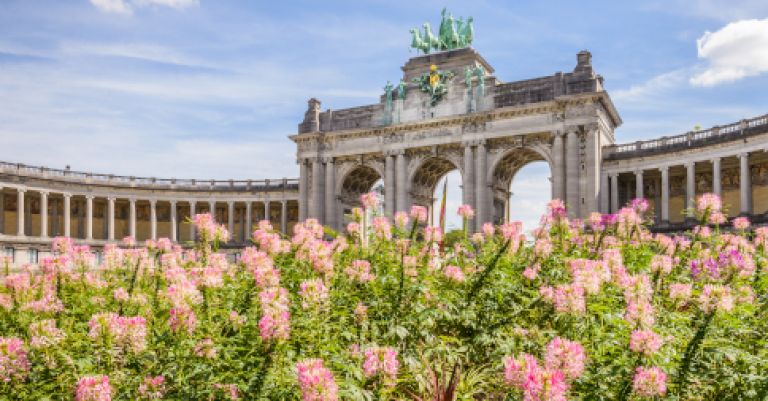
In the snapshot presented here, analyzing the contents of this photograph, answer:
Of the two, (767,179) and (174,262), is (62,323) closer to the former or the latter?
(174,262)

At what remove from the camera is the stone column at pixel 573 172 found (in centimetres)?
5375

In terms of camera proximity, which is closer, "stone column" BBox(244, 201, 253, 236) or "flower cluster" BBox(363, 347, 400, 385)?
"flower cluster" BBox(363, 347, 400, 385)

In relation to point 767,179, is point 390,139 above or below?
above

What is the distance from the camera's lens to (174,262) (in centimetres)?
977

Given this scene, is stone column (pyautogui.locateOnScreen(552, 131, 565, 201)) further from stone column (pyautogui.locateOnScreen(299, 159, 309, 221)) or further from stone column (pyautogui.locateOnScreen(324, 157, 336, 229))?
stone column (pyautogui.locateOnScreen(299, 159, 309, 221))

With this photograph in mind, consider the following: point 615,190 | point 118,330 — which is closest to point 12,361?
point 118,330

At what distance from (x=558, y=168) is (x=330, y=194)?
23.4 metres

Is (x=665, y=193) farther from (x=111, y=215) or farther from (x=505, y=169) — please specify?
(x=111, y=215)

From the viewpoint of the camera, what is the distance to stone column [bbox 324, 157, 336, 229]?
6675 centimetres

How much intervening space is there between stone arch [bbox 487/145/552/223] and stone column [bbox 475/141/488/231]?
1.88 feet

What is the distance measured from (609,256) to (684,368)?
2.56 meters

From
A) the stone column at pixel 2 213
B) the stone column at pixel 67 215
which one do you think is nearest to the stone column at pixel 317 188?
the stone column at pixel 67 215

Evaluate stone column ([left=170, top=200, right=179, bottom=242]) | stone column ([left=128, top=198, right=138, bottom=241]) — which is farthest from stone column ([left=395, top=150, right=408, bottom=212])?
stone column ([left=128, top=198, right=138, bottom=241])

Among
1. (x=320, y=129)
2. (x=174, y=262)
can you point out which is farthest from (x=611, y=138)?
(x=174, y=262)
